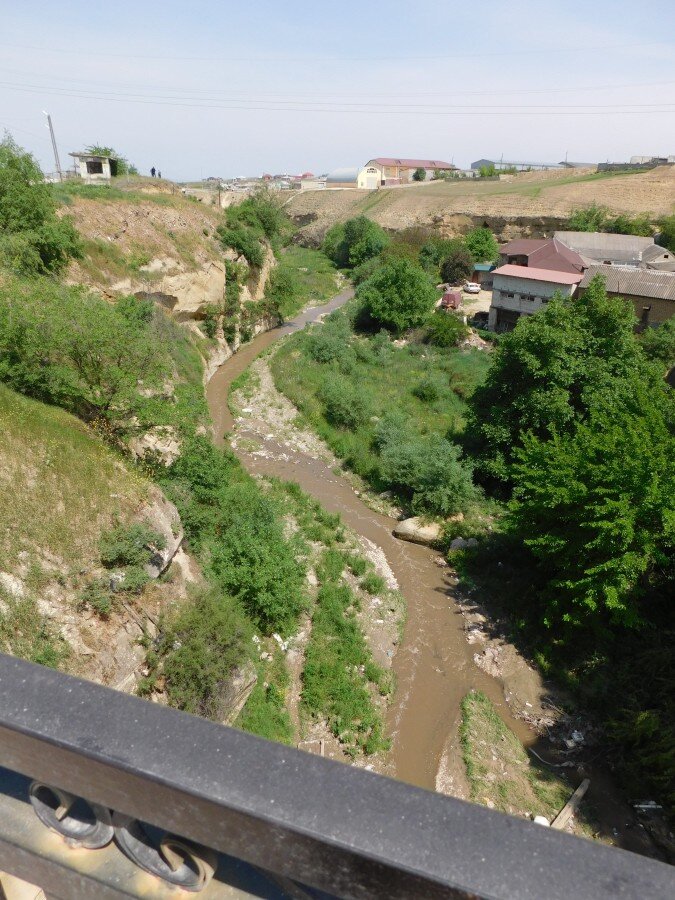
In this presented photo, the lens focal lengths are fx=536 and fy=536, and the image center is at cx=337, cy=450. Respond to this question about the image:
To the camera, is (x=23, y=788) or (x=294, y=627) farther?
(x=294, y=627)

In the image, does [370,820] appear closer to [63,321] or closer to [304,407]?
[63,321]

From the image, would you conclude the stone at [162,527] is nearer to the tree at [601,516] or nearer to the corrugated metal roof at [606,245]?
the tree at [601,516]

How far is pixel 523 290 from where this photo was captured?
3247 centimetres

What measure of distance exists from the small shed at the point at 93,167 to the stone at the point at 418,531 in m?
29.0

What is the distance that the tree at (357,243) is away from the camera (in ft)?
166

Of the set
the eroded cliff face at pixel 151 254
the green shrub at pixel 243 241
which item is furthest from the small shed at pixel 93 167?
the green shrub at pixel 243 241

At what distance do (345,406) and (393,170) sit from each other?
3024 inches

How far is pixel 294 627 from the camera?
1220 cm

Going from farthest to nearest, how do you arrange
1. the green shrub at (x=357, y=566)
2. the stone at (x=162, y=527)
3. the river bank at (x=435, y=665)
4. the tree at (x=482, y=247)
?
1. the tree at (x=482, y=247)
2. the green shrub at (x=357, y=566)
3. the river bank at (x=435, y=665)
4. the stone at (x=162, y=527)

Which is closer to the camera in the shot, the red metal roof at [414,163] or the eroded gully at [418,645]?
the eroded gully at [418,645]

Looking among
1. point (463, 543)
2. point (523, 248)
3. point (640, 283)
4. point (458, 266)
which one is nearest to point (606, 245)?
point (523, 248)

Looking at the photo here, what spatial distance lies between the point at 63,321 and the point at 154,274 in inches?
556

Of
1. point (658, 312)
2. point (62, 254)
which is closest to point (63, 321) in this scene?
point (62, 254)

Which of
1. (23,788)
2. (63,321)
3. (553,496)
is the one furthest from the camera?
(553,496)
